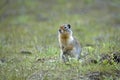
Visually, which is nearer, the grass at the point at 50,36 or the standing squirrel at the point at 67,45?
the grass at the point at 50,36

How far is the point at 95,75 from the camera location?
A: 1010 cm

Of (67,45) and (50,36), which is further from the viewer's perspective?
(50,36)

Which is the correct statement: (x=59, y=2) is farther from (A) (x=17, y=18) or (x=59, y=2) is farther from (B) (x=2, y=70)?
(B) (x=2, y=70)

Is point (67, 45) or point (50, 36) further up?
point (50, 36)

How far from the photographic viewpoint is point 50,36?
18.1 m

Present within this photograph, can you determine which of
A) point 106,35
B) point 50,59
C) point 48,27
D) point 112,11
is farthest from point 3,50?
point 112,11

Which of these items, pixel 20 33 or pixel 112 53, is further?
pixel 20 33

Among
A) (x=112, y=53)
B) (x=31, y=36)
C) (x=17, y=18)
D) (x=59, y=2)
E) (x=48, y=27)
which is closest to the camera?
(x=112, y=53)

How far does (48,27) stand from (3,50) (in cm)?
729

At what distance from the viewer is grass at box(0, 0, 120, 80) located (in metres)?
10.4

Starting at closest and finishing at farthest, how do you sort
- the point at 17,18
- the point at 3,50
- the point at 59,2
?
1. the point at 3,50
2. the point at 17,18
3. the point at 59,2

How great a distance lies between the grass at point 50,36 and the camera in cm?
1041

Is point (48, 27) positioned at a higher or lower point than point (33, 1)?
lower

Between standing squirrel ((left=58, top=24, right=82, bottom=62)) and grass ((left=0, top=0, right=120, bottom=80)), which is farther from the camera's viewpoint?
standing squirrel ((left=58, top=24, right=82, bottom=62))
